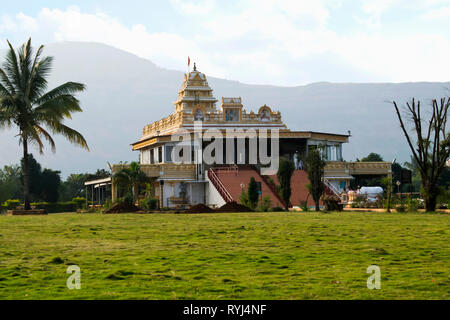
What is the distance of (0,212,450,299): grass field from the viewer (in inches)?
282

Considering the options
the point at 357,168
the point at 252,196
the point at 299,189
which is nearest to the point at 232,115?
the point at 357,168

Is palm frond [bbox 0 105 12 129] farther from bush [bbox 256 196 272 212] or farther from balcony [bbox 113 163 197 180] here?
bush [bbox 256 196 272 212]

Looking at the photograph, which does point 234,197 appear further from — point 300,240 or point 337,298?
point 337,298

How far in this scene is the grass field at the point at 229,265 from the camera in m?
7.17

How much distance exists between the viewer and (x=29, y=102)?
33906mm

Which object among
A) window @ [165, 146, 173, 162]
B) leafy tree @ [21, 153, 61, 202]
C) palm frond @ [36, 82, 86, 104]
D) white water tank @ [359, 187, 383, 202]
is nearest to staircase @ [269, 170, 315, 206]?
white water tank @ [359, 187, 383, 202]

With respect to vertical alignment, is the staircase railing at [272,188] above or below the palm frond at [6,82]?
below

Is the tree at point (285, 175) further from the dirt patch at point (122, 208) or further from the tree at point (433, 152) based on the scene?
the dirt patch at point (122, 208)

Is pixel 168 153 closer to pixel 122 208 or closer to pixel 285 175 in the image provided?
pixel 122 208

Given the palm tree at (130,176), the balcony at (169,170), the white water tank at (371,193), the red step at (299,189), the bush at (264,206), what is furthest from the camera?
the balcony at (169,170)

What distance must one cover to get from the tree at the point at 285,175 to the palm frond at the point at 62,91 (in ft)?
36.5

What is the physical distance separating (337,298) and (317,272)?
177cm

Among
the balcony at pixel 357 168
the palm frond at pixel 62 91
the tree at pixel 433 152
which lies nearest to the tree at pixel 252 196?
the tree at pixel 433 152
